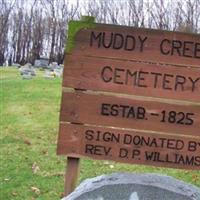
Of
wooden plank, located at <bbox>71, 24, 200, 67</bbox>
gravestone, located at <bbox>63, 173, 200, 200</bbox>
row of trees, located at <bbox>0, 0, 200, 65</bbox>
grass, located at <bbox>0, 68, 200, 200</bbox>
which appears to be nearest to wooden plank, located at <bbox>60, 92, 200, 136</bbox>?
wooden plank, located at <bbox>71, 24, 200, 67</bbox>

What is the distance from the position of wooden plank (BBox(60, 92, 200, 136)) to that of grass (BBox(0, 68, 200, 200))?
7.98ft

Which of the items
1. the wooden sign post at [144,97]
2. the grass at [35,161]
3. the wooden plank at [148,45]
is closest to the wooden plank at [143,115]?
the wooden sign post at [144,97]

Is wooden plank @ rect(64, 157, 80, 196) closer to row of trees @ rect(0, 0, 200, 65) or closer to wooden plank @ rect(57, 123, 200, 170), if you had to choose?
wooden plank @ rect(57, 123, 200, 170)

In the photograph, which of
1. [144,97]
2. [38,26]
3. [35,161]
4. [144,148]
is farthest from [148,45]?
[38,26]

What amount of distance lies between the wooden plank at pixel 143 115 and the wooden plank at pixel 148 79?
7 cm

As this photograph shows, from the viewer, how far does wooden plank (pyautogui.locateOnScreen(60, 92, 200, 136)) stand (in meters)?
4.05

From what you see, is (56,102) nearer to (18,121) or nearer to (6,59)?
(18,121)

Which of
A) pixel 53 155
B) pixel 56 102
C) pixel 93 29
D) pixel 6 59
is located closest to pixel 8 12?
pixel 6 59

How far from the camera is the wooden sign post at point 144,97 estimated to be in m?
4.05

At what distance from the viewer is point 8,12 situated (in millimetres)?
58531

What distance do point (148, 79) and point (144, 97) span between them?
0.43 feet

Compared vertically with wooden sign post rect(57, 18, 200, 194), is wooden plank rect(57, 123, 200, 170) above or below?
below

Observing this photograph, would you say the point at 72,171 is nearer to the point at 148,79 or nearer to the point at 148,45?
the point at 148,79

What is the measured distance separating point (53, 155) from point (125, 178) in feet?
15.2
